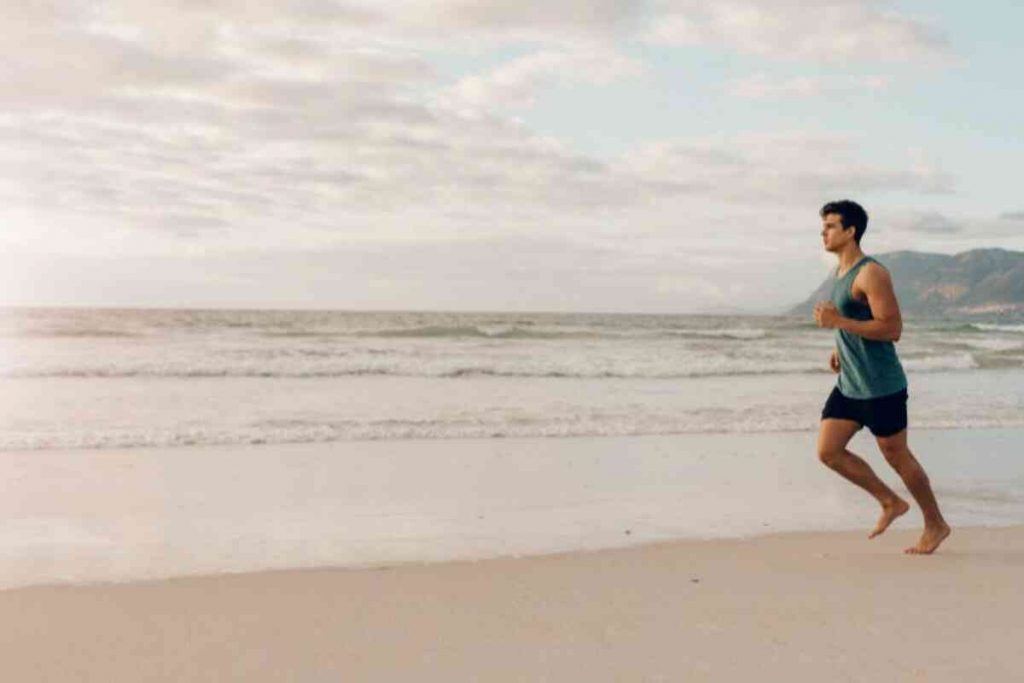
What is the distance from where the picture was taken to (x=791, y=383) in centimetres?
1783

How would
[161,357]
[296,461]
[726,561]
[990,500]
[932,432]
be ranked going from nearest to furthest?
1. [726,561]
2. [990,500]
3. [296,461]
4. [932,432]
5. [161,357]

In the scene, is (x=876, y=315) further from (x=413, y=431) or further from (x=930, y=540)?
(x=413, y=431)

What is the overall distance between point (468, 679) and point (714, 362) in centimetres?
1939

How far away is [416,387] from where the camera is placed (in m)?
15.6

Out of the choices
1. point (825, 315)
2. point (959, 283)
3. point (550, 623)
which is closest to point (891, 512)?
point (825, 315)

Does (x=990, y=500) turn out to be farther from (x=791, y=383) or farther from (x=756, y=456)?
(x=791, y=383)

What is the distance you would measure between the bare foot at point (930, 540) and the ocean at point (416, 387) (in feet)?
17.3

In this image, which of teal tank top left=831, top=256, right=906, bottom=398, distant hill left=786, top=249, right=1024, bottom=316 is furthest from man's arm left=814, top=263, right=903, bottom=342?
distant hill left=786, top=249, right=1024, bottom=316

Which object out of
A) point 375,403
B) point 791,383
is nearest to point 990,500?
point 375,403

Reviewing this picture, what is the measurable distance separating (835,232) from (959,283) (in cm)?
7571

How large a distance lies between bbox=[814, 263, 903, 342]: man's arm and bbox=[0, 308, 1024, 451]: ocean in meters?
5.57

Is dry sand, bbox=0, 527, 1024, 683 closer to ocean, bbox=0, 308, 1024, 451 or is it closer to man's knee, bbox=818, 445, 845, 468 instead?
man's knee, bbox=818, 445, 845, 468

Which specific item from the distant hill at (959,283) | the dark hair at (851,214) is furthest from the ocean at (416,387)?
the distant hill at (959,283)

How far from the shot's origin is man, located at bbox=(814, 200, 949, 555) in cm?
498
